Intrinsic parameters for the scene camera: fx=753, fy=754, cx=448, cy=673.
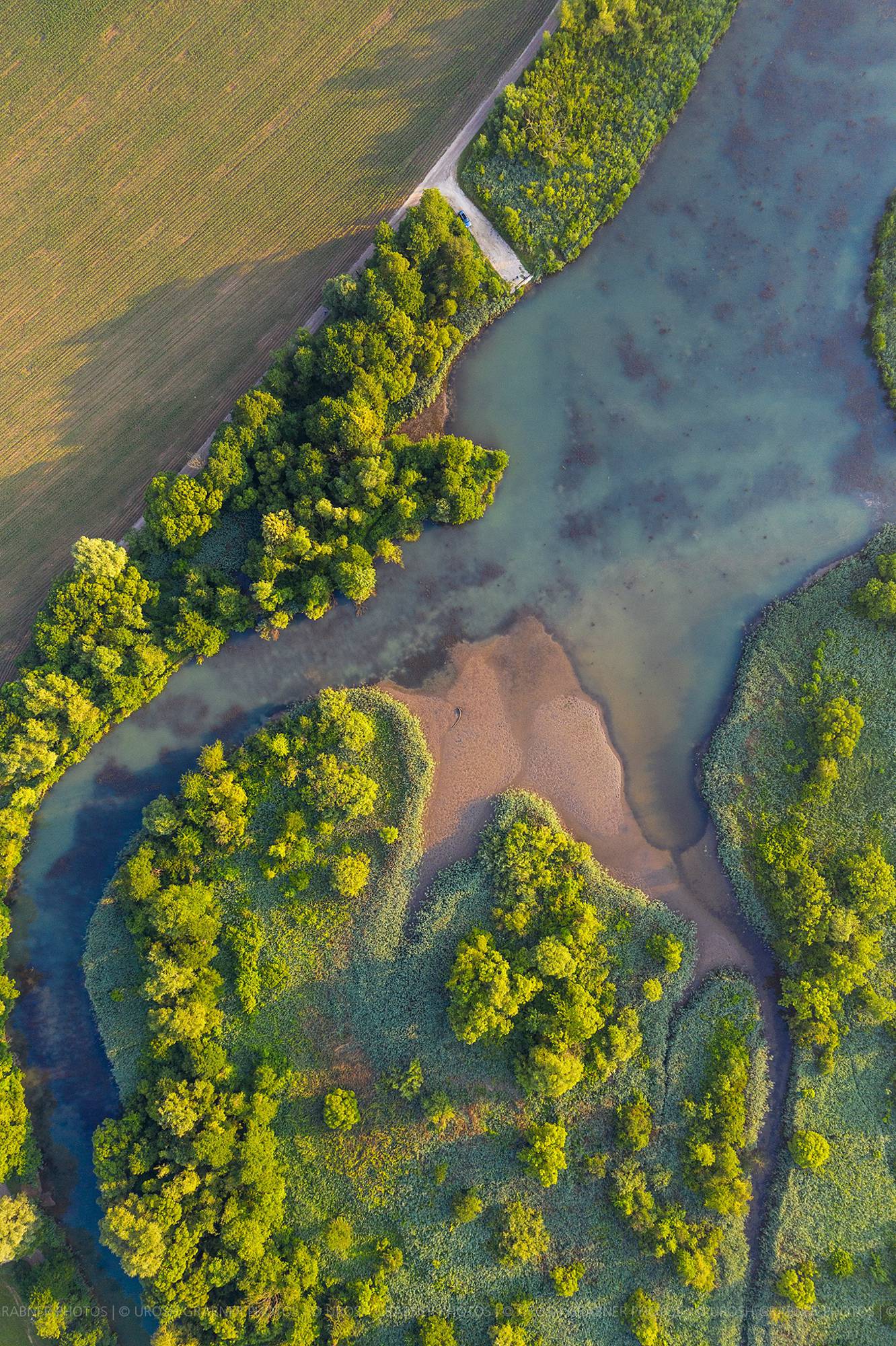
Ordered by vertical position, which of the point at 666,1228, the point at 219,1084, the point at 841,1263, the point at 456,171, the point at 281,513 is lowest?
the point at 841,1263

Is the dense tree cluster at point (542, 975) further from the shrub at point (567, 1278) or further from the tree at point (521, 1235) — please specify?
the shrub at point (567, 1278)

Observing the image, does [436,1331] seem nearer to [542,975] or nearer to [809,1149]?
[542,975]

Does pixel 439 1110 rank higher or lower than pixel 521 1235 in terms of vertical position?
higher

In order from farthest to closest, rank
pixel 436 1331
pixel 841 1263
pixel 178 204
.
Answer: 1. pixel 178 204
2. pixel 841 1263
3. pixel 436 1331

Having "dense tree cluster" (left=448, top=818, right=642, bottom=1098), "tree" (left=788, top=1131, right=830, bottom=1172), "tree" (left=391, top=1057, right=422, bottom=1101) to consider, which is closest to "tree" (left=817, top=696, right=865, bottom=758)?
"dense tree cluster" (left=448, top=818, right=642, bottom=1098)

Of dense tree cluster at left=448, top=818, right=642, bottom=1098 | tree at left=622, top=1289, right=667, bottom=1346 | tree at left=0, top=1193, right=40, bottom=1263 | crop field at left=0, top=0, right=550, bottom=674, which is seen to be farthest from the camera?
crop field at left=0, top=0, right=550, bottom=674

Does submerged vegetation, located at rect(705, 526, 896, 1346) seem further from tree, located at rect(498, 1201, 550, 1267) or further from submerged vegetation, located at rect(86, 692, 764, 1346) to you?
tree, located at rect(498, 1201, 550, 1267)

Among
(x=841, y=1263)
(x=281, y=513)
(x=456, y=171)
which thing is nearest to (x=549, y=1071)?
(x=841, y=1263)
